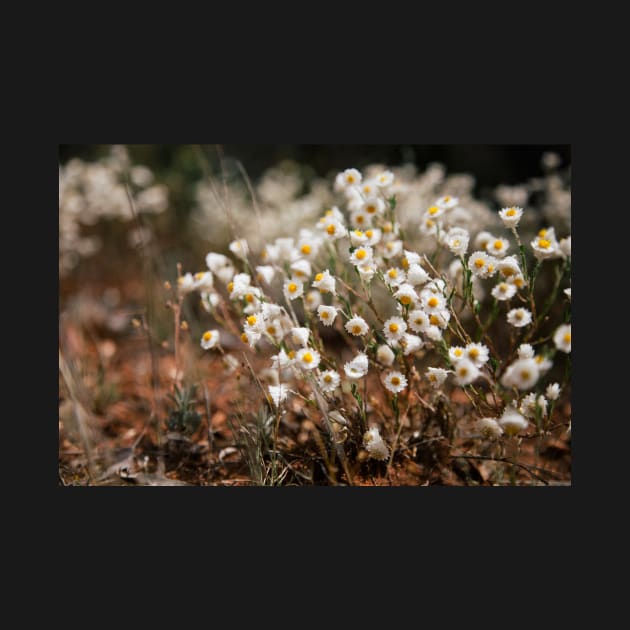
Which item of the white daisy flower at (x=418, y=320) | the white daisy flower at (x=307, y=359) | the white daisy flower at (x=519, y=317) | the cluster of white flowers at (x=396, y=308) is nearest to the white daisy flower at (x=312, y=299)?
the cluster of white flowers at (x=396, y=308)

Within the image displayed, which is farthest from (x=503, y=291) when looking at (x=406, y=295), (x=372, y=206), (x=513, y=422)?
(x=372, y=206)

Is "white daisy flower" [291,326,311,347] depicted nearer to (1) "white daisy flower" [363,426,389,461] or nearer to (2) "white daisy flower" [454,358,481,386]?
(1) "white daisy flower" [363,426,389,461]

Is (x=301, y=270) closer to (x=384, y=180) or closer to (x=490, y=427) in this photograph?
(x=384, y=180)

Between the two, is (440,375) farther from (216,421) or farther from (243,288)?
(216,421)

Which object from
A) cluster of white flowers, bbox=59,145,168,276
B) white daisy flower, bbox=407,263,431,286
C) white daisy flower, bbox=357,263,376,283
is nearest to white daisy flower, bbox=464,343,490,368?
white daisy flower, bbox=407,263,431,286

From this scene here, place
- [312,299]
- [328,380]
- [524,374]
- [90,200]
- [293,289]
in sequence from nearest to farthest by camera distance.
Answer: [524,374] → [328,380] → [293,289] → [312,299] → [90,200]

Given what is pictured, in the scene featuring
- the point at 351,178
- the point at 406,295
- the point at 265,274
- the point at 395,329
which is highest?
the point at 351,178
